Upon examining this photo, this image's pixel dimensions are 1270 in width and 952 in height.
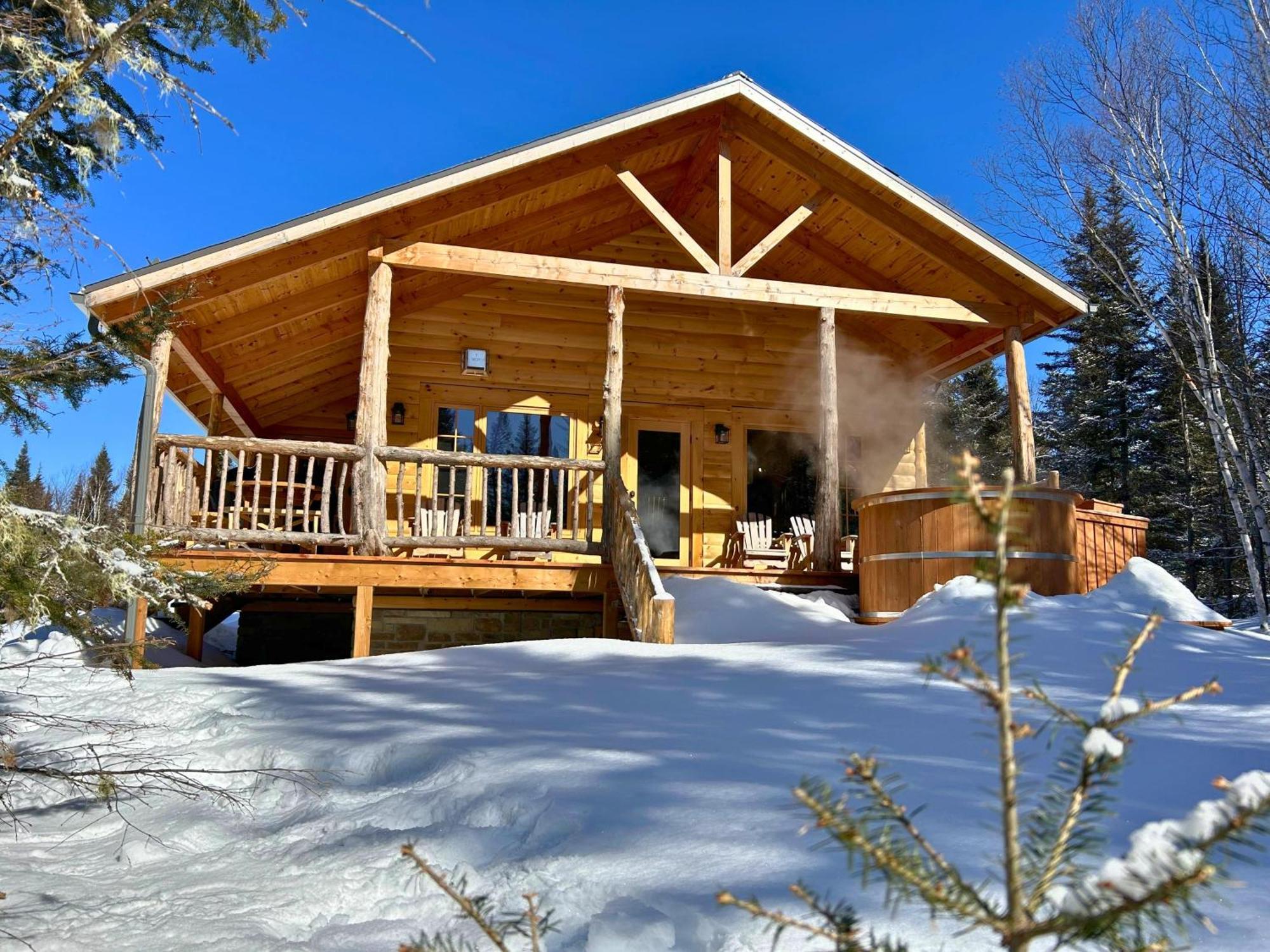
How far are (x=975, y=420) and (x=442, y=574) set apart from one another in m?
21.6

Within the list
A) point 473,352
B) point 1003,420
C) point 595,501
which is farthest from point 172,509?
point 1003,420

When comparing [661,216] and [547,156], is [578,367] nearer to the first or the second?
[661,216]

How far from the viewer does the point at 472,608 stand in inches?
432

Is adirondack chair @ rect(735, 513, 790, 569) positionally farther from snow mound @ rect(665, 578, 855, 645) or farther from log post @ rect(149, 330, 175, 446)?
log post @ rect(149, 330, 175, 446)

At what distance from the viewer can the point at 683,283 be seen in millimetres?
10227

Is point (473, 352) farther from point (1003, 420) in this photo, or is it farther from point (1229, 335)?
point (1003, 420)

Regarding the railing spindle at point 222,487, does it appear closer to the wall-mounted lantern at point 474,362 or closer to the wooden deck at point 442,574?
the wooden deck at point 442,574

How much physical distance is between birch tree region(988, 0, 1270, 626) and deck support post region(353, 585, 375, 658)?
9.94 metres

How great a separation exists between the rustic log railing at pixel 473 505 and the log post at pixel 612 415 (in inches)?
4.9

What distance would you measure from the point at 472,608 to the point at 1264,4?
463 inches

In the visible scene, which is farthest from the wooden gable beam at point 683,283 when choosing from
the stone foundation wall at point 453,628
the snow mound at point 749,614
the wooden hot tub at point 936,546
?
the stone foundation wall at point 453,628

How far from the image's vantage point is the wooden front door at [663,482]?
1281 centimetres

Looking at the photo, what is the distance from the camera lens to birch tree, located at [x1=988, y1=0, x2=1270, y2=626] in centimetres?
1229

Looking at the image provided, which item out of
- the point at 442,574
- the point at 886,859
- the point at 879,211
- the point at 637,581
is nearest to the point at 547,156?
the point at 879,211
